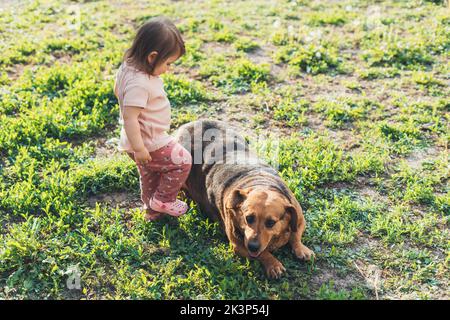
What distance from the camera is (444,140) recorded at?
6.49m

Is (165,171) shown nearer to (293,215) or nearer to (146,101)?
(146,101)

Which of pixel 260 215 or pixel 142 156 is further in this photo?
pixel 142 156

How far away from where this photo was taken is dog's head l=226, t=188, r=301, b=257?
4289mm

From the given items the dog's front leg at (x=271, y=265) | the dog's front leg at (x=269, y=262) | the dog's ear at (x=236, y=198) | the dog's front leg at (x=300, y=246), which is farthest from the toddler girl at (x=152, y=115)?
the dog's front leg at (x=300, y=246)

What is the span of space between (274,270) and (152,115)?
1652 millimetres

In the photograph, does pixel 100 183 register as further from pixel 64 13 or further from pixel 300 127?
pixel 64 13

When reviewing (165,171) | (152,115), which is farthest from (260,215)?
(152,115)

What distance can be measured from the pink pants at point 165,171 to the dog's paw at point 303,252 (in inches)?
47.4

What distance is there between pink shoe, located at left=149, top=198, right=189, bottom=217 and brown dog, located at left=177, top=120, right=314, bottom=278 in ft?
0.87

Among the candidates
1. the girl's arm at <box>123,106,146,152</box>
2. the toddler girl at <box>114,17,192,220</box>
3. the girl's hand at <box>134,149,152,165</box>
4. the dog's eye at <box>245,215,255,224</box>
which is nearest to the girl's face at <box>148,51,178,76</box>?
the toddler girl at <box>114,17,192,220</box>

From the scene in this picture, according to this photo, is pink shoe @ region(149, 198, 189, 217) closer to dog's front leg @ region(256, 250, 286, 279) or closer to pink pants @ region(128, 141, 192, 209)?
pink pants @ region(128, 141, 192, 209)

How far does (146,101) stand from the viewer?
4.36m

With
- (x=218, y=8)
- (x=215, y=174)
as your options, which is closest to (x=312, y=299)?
(x=215, y=174)

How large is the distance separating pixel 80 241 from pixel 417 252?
3038 millimetres
